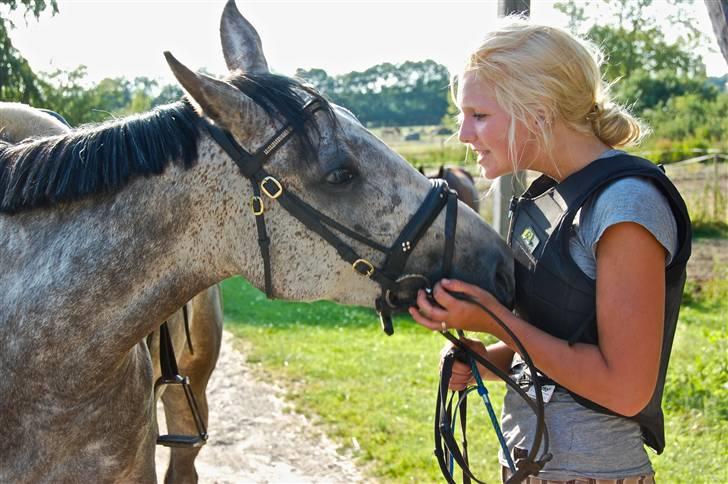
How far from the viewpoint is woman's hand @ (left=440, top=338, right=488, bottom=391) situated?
7.72 ft

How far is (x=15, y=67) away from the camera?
12883 mm

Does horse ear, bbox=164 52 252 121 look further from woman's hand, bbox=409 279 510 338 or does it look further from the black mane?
woman's hand, bbox=409 279 510 338

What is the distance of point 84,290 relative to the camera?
2154 millimetres

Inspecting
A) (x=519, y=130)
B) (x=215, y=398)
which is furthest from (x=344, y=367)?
(x=519, y=130)

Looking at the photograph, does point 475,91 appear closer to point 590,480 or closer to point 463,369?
point 463,369

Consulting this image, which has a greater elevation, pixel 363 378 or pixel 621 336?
pixel 621 336

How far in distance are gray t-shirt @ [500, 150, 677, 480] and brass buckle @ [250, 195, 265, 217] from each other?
2.83 feet

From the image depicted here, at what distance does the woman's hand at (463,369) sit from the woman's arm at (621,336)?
0.42 metres

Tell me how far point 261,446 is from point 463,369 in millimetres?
3458

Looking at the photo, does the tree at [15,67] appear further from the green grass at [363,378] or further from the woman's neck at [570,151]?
the woman's neck at [570,151]

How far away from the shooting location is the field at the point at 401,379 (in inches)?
194

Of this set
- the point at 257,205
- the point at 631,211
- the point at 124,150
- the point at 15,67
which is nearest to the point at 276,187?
the point at 257,205

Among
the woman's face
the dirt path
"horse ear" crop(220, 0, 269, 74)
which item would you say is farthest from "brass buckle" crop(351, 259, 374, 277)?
the dirt path

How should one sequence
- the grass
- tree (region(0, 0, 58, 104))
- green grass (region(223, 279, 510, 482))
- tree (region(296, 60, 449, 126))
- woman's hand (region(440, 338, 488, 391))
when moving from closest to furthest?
1. woman's hand (region(440, 338, 488, 391))
2. the grass
3. green grass (region(223, 279, 510, 482))
4. tree (region(0, 0, 58, 104))
5. tree (region(296, 60, 449, 126))
